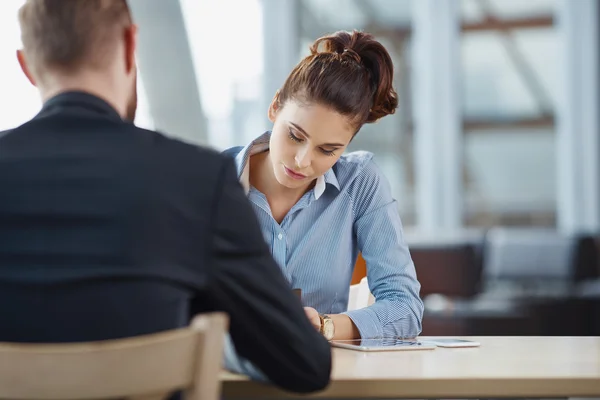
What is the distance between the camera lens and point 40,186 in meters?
1.08

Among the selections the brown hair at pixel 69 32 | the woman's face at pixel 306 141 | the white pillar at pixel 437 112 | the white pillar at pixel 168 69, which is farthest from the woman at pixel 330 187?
the white pillar at pixel 437 112

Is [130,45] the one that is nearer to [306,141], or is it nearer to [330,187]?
[306,141]

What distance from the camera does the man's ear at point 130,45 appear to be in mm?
1199

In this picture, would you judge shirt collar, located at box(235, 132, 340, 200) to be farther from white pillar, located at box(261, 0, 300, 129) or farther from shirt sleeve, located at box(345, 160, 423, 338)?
white pillar, located at box(261, 0, 300, 129)

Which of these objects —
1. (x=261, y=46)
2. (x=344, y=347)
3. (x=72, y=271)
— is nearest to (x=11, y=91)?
(x=261, y=46)

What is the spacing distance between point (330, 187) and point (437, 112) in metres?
4.16

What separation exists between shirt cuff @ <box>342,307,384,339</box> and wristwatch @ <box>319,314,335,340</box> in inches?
2.6

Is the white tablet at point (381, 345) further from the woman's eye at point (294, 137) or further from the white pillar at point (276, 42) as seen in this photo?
the white pillar at point (276, 42)

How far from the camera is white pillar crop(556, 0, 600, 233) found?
597 centimetres

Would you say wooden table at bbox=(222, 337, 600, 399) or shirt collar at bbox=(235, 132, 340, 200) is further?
shirt collar at bbox=(235, 132, 340, 200)

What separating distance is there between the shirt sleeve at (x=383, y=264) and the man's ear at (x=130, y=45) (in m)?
0.78

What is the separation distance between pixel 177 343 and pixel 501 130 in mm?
5352

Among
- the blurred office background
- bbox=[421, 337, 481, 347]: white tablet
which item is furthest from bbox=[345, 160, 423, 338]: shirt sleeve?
the blurred office background

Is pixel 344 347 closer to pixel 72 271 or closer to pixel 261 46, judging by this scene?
pixel 72 271
